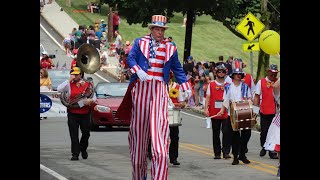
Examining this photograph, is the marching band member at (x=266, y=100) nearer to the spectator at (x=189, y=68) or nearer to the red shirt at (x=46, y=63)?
the spectator at (x=189, y=68)

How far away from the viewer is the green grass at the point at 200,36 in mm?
63281

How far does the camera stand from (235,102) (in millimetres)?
19344

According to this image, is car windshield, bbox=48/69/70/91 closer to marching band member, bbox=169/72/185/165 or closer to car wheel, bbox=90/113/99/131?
car wheel, bbox=90/113/99/131

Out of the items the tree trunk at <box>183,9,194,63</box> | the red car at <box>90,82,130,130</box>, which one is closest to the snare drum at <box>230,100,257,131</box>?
the red car at <box>90,82,130,130</box>

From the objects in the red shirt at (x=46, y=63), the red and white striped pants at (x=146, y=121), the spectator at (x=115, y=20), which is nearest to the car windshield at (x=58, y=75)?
the red shirt at (x=46, y=63)

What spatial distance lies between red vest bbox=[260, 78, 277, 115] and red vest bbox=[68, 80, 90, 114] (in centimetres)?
345

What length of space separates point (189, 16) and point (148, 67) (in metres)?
34.3

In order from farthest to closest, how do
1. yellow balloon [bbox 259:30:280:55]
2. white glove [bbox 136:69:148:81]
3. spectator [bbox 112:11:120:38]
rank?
spectator [bbox 112:11:120:38], yellow balloon [bbox 259:30:280:55], white glove [bbox 136:69:148:81]

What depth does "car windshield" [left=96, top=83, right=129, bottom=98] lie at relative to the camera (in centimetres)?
3056

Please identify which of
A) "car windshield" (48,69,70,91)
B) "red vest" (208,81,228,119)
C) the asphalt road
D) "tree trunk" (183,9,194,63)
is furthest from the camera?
"tree trunk" (183,9,194,63)

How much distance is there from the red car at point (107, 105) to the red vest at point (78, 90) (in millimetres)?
7749

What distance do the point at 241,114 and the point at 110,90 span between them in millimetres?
11860
